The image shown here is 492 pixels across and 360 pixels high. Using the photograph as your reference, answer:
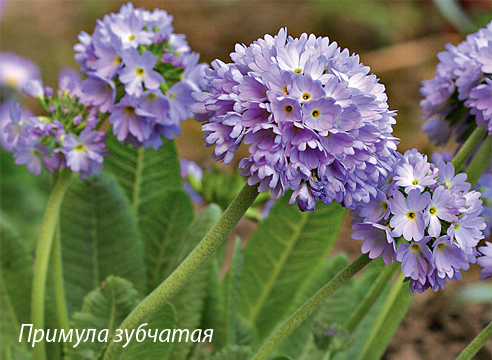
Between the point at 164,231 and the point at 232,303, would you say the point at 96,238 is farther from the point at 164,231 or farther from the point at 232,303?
the point at 232,303

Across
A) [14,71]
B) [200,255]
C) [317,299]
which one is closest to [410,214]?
[317,299]

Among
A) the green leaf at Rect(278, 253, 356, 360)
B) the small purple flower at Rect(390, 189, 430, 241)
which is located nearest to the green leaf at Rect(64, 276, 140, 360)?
the green leaf at Rect(278, 253, 356, 360)

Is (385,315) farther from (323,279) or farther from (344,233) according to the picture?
(344,233)

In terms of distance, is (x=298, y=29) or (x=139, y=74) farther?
(x=298, y=29)

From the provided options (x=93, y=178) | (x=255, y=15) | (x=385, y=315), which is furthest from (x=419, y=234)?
(x=255, y=15)

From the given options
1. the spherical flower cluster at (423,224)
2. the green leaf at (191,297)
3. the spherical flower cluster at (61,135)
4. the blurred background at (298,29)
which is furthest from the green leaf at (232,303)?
the blurred background at (298,29)

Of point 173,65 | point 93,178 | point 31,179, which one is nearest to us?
point 173,65
